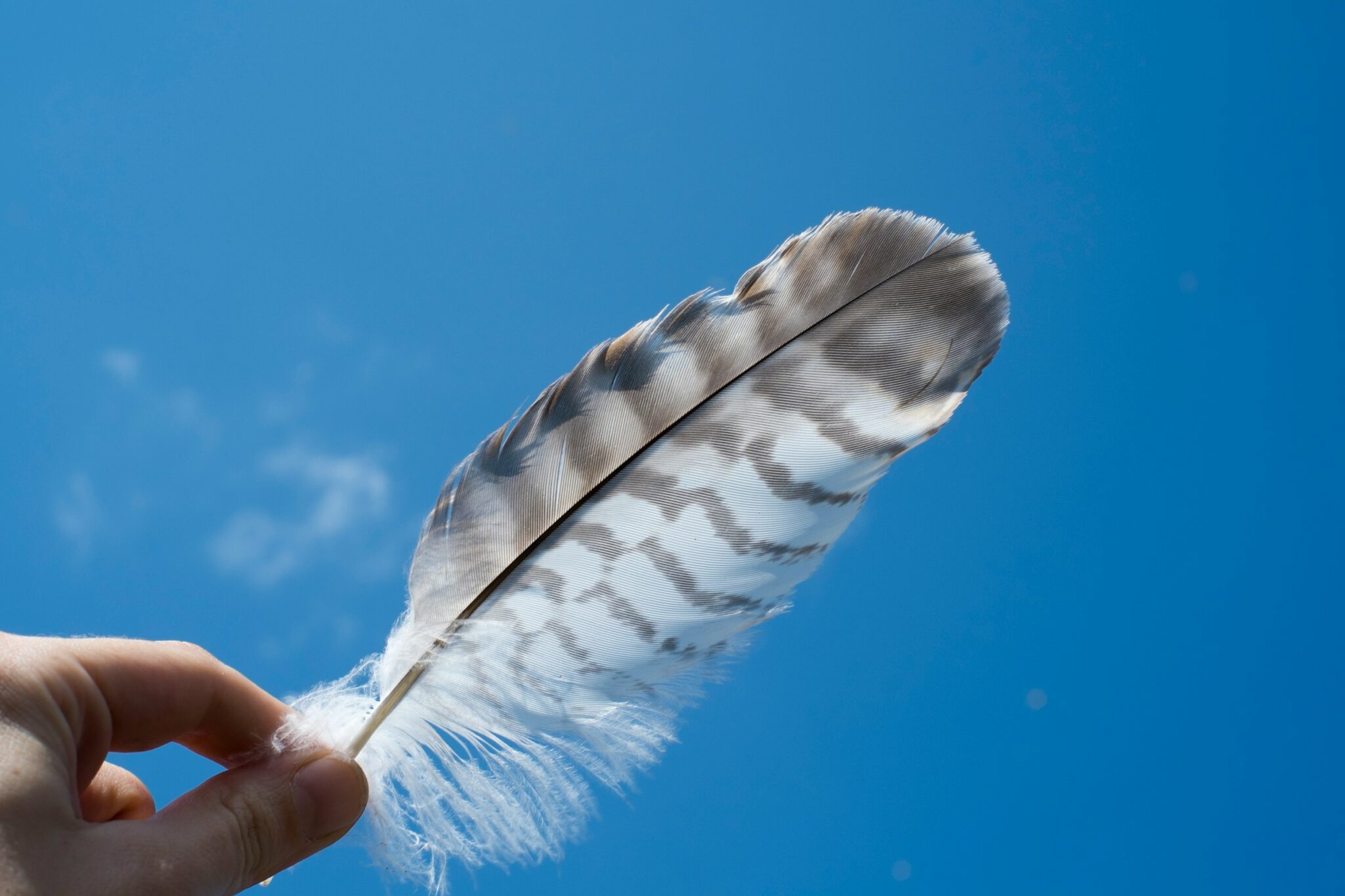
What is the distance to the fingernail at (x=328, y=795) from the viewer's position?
1098mm

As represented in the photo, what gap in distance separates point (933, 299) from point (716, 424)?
406mm

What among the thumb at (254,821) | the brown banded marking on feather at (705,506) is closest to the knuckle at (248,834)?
the thumb at (254,821)

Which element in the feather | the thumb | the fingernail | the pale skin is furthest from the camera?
the feather

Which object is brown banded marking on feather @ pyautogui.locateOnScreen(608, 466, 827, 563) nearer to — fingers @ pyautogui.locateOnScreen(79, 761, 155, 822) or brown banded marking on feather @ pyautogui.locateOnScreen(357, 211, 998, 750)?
brown banded marking on feather @ pyautogui.locateOnScreen(357, 211, 998, 750)

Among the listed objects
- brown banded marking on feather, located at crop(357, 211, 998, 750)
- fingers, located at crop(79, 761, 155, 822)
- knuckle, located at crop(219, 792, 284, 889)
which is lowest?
knuckle, located at crop(219, 792, 284, 889)

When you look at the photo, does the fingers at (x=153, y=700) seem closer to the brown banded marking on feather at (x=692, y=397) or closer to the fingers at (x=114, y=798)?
the fingers at (x=114, y=798)

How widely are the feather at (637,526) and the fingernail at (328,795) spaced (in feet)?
0.49

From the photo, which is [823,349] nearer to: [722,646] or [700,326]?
[700,326]

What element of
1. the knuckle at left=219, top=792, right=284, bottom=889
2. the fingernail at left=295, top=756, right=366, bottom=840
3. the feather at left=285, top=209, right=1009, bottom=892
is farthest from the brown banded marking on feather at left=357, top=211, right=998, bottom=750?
the knuckle at left=219, top=792, right=284, bottom=889

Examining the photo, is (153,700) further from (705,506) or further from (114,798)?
(705,506)

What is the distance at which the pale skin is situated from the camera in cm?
81

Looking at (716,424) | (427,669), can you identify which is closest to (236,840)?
(427,669)

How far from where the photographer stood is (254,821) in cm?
102

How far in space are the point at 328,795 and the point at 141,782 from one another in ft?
1.10
